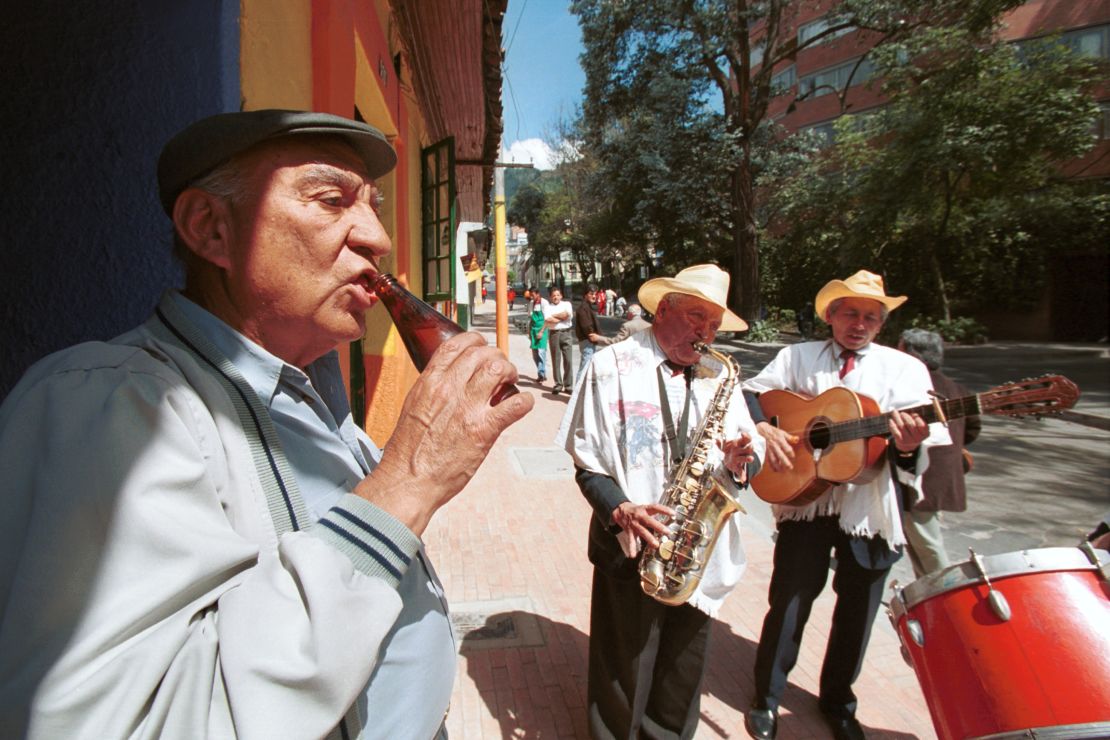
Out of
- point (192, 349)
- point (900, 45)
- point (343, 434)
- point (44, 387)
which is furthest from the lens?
point (900, 45)

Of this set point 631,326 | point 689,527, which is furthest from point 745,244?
point 689,527

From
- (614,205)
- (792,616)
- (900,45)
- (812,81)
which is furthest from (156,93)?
(812,81)

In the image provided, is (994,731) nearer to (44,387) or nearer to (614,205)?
(44,387)

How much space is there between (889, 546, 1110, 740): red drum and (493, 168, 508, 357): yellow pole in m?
10.8

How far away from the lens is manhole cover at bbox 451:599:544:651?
3.54 meters

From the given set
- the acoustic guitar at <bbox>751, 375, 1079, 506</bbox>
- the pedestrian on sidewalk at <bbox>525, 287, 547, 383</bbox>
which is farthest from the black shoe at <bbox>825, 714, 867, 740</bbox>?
the pedestrian on sidewalk at <bbox>525, 287, 547, 383</bbox>

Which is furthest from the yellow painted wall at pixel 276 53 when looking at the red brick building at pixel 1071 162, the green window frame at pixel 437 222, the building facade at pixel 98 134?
the red brick building at pixel 1071 162

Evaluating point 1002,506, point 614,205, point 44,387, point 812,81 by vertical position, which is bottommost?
point 1002,506

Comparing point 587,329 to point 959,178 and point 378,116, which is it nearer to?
point 378,116

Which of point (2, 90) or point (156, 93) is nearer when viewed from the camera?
point (2, 90)

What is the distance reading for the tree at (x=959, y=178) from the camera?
15.8 meters

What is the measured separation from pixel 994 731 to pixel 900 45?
1956 cm

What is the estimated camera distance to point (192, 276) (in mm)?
1150

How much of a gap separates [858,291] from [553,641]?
244cm
